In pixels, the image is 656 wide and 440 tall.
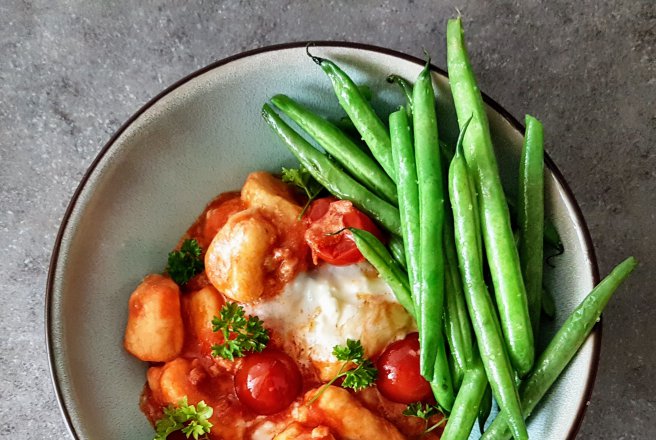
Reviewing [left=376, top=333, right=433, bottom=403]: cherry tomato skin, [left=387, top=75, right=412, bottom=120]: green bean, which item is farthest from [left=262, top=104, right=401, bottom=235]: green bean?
[left=376, top=333, right=433, bottom=403]: cherry tomato skin

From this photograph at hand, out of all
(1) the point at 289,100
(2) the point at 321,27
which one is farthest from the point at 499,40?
(1) the point at 289,100

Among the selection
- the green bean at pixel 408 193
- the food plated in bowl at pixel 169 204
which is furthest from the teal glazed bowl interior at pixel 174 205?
the green bean at pixel 408 193

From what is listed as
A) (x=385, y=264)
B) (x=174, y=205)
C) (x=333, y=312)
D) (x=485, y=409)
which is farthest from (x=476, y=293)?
(x=174, y=205)

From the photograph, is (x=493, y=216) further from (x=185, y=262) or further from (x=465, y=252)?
(x=185, y=262)

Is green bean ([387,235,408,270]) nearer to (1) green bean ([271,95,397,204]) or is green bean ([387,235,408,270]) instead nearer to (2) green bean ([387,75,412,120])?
(1) green bean ([271,95,397,204])

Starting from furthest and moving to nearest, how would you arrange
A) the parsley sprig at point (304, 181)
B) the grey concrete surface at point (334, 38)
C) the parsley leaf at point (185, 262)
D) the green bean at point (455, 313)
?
the grey concrete surface at point (334, 38), the parsley leaf at point (185, 262), the parsley sprig at point (304, 181), the green bean at point (455, 313)

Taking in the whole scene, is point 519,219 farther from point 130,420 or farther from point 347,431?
point 130,420

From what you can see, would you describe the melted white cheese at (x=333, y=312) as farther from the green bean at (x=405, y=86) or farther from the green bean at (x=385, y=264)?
the green bean at (x=405, y=86)
